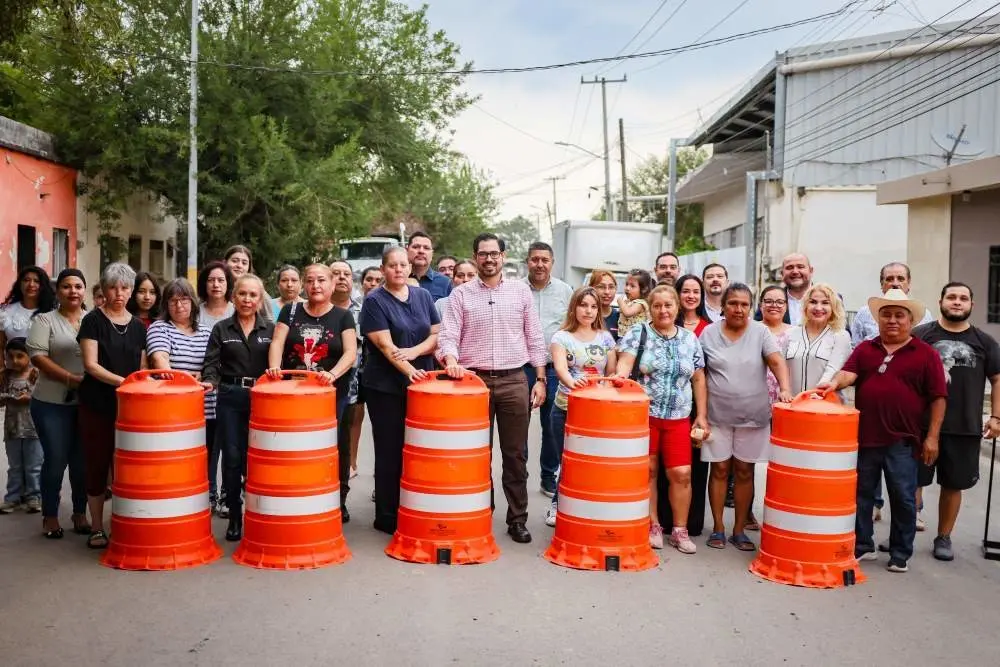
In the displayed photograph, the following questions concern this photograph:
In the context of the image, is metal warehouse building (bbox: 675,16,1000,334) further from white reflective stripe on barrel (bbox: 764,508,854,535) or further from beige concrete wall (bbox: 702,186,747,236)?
white reflective stripe on barrel (bbox: 764,508,854,535)

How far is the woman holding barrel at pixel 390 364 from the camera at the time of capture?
7.00 m

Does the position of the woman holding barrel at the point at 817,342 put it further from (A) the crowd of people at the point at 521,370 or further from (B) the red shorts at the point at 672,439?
(B) the red shorts at the point at 672,439

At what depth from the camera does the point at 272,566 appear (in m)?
6.07

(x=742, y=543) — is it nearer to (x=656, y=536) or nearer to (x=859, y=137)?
(x=656, y=536)

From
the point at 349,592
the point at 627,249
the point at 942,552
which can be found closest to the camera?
the point at 349,592

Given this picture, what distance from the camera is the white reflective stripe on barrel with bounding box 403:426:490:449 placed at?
6238mm

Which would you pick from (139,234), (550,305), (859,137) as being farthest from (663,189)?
(550,305)

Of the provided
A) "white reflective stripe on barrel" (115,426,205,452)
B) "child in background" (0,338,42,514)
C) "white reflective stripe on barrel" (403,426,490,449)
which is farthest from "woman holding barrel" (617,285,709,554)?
"child in background" (0,338,42,514)

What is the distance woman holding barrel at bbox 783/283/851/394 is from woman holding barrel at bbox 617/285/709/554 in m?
0.87

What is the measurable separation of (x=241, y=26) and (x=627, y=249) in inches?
411

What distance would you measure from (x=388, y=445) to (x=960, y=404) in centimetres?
389

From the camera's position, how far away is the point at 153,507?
19.8 feet

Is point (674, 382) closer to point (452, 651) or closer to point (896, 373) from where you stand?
point (896, 373)

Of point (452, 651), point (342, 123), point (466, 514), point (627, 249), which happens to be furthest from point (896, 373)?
point (342, 123)
